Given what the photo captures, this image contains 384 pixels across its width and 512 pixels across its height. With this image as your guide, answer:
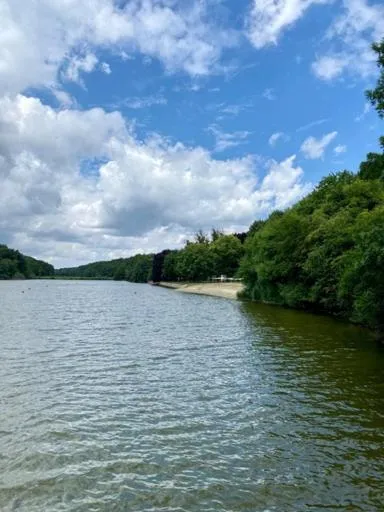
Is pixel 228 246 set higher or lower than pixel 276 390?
higher

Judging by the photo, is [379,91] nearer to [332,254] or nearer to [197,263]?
[332,254]

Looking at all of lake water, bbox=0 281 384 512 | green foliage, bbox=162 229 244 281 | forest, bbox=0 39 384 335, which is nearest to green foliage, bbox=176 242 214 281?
green foliage, bbox=162 229 244 281

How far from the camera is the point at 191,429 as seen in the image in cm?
1148

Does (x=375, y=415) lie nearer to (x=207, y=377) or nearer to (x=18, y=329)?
(x=207, y=377)

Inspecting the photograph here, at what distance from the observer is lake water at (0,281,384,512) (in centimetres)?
814

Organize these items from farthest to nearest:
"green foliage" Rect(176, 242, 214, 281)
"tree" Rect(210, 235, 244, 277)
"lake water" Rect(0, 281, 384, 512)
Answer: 1. "green foliage" Rect(176, 242, 214, 281)
2. "tree" Rect(210, 235, 244, 277)
3. "lake water" Rect(0, 281, 384, 512)

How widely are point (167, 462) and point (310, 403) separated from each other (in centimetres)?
608

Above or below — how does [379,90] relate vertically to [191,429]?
above

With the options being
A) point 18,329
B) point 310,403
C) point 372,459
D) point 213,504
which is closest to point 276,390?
point 310,403

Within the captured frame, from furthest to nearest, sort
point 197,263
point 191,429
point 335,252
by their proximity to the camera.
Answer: point 197,263, point 335,252, point 191,429

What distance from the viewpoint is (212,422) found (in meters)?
12.0

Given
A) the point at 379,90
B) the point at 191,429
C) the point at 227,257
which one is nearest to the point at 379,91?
the point at 379,90

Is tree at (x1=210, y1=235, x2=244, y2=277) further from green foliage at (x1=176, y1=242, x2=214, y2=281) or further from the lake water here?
the lake water

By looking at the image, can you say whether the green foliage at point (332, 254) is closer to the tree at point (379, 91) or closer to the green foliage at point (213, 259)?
the tree at point (379, 91)
